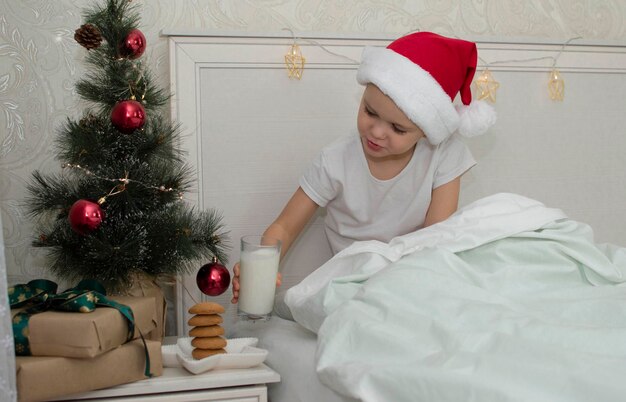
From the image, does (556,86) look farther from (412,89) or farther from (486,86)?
(412,89)

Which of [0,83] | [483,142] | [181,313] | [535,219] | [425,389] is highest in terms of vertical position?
[0,83]

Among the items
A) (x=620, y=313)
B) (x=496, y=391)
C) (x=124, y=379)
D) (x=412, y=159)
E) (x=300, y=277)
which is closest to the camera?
(x=496, y=391)

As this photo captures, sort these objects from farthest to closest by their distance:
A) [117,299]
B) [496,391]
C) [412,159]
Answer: [412,159]
[117,299]
[496,391]

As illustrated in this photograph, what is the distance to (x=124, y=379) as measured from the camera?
49.8 inches

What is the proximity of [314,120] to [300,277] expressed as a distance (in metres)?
0.41

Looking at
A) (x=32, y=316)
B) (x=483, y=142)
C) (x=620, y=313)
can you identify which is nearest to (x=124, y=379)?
(x=32, y=316)

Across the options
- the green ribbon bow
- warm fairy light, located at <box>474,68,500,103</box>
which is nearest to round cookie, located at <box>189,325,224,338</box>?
the green ribbon bow

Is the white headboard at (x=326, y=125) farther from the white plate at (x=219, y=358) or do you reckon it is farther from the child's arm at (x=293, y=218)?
the white plate at (x=219, y=358)

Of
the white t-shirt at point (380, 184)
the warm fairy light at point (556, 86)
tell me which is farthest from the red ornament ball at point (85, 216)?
the warm fairy light at point (556, 86)

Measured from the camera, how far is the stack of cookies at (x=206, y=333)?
1.37 metres

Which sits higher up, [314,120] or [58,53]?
[58,53]

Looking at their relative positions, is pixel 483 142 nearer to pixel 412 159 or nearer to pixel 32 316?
pixel 412 159

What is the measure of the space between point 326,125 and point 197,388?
909 mm

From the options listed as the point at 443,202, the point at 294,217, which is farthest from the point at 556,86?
the point at 294,217
